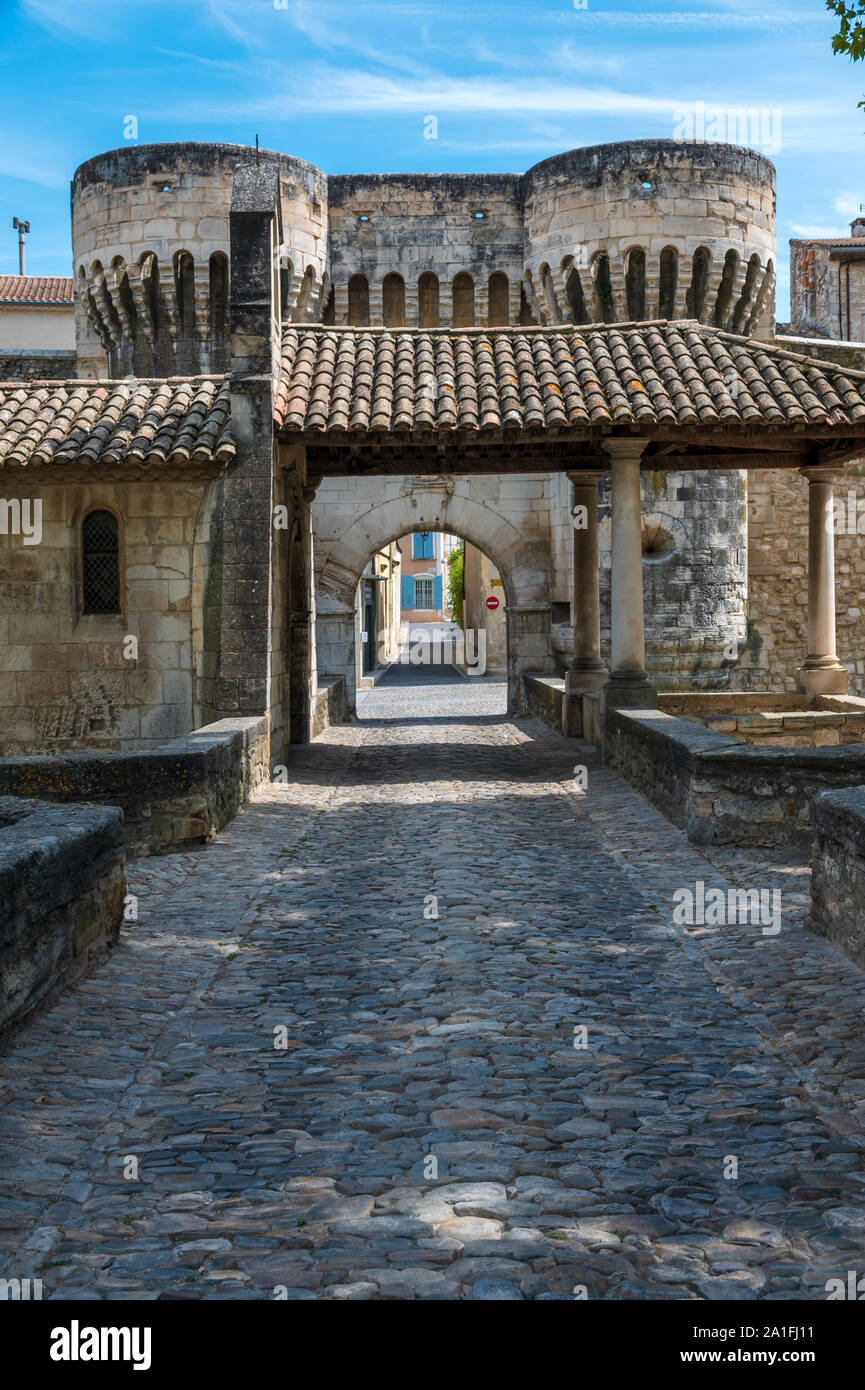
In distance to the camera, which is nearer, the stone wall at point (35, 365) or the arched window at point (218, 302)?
the arched window at point (218, 302)

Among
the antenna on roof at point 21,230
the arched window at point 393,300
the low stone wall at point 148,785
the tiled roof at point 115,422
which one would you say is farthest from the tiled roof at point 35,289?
the low stone wall at point 148,785

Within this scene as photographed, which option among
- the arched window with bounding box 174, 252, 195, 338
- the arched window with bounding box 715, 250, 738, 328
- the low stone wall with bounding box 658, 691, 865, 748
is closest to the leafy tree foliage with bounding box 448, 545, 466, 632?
the arched window with bounding box 715, 250, 738, 328

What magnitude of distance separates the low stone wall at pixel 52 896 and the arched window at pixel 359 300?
1748 cm

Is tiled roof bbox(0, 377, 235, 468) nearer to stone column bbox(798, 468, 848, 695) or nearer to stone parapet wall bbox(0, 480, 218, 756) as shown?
stone parapet wall bbox(0, 480, 218, 756)

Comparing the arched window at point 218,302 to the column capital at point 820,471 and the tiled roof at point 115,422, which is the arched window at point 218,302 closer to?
the tiled roof at point 115,422

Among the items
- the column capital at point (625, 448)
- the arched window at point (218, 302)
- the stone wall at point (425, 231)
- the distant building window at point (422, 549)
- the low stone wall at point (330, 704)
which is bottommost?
the low stone wall at point (330, 704)

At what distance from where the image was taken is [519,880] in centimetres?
800

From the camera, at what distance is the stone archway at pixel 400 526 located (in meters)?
22.1

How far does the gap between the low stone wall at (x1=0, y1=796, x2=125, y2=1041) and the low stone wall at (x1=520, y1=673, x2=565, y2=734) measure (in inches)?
437

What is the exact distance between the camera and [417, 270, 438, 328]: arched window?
22484mm
